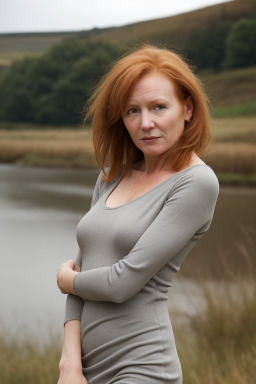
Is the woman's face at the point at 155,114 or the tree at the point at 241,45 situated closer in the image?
the woman's face at the point at 155,114

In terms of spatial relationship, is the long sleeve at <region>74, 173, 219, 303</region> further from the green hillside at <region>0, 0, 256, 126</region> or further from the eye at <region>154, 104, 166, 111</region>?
the green hillside at <region>0, 0, 256, 126</region>

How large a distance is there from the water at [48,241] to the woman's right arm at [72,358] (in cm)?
168

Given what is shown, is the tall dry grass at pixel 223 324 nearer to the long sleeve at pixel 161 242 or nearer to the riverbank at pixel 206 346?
the riverbank at pixel 206 346

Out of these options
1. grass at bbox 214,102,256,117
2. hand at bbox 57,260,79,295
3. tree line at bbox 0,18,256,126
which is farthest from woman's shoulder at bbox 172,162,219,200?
grass at bbox 214,102,256,117

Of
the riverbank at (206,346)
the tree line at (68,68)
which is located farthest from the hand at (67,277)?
the tree line at (68,68)

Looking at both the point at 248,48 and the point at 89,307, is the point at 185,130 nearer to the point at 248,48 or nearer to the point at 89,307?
the point at 89,307

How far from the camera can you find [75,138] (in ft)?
64.1

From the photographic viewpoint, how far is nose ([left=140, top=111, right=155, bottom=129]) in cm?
110

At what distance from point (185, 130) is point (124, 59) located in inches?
6.5

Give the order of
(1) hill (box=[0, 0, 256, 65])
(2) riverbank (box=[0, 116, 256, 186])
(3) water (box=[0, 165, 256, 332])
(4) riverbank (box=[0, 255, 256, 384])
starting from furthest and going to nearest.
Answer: (1) hill (box=[0, 0, 256, 65]), (2) riverbank (box=[0, 116, 256, 186]), (3) water (box=[0, 165, 256, 332]), (4) riverbank (box=[0, 255, 256, 384])

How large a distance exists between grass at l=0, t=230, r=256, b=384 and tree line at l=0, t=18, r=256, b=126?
12754 mm

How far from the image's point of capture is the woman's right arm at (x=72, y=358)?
1085mm

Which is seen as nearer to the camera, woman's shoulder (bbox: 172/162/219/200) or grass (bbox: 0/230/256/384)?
woman's shoulder (bbox: 172/162/219/200)

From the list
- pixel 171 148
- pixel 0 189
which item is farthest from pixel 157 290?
pixel 0 189
